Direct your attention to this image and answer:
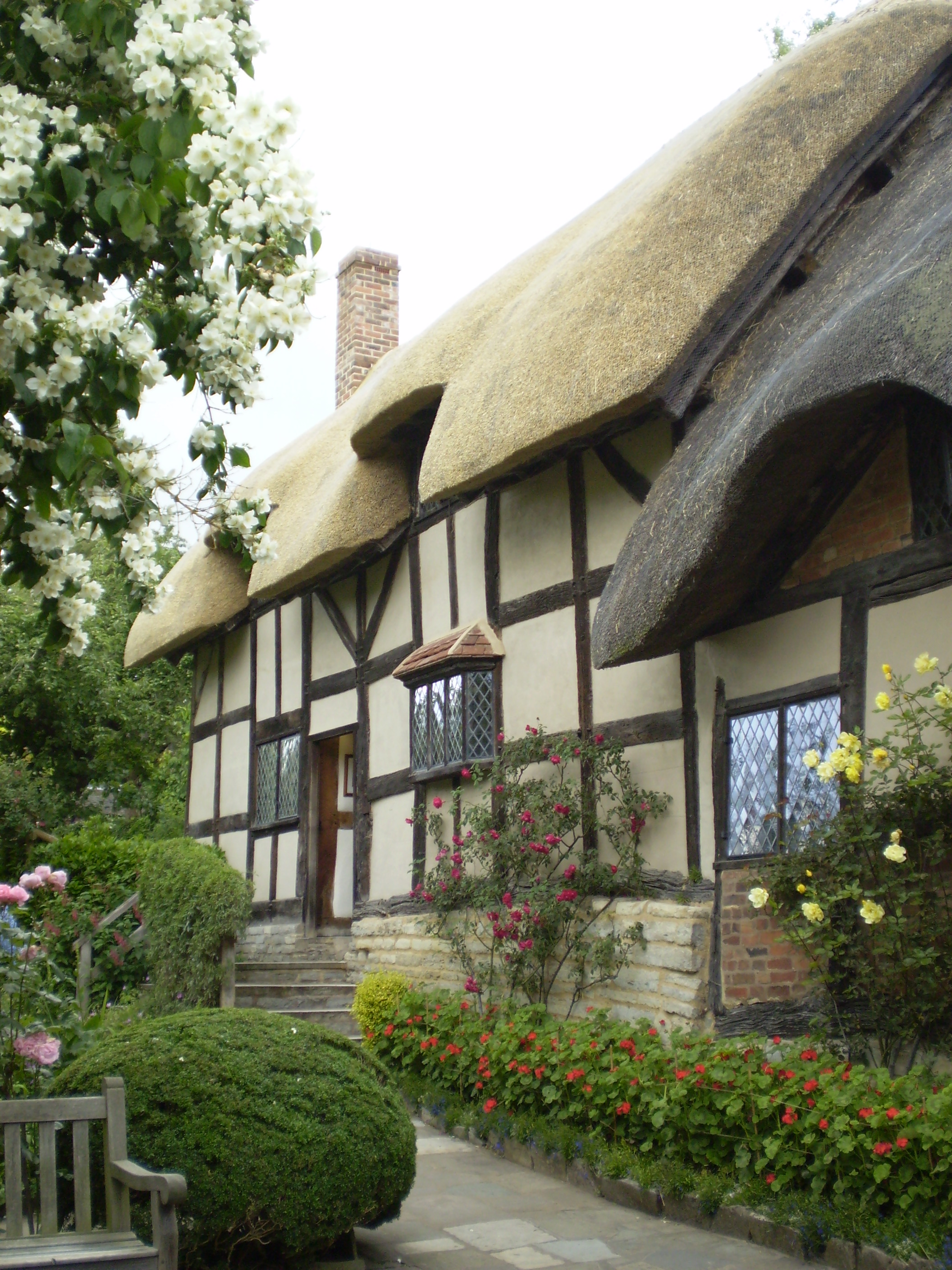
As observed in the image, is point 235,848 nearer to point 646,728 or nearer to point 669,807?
point 646,728

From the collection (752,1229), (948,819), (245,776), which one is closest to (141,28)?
(948,819)

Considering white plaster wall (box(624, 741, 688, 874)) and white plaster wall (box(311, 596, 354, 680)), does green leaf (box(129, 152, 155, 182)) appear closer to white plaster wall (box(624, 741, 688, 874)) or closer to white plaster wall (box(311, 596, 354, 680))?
white plaster wall (box(624, 741, 688, 874))

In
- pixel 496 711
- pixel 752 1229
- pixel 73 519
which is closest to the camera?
pixel 73 519

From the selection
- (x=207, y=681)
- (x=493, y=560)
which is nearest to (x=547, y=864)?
(x=493, y=560)

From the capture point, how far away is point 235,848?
37.5ft

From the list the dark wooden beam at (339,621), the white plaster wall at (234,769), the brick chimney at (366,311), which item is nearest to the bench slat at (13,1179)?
the dark wooden beam at (339,621)

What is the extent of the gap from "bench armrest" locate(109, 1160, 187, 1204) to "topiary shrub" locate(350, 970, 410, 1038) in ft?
14.0

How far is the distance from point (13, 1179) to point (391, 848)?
5.61 meters

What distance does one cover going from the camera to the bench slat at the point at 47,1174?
3.16 m

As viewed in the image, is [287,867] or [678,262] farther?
[287,867]

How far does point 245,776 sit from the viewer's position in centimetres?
1143

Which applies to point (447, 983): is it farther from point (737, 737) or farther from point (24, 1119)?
point (24, 1119)

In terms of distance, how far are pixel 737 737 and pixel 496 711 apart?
218 cm

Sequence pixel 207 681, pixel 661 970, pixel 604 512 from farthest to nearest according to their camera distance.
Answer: pixel 207 681, pixel 604 512, pixel 661 970
